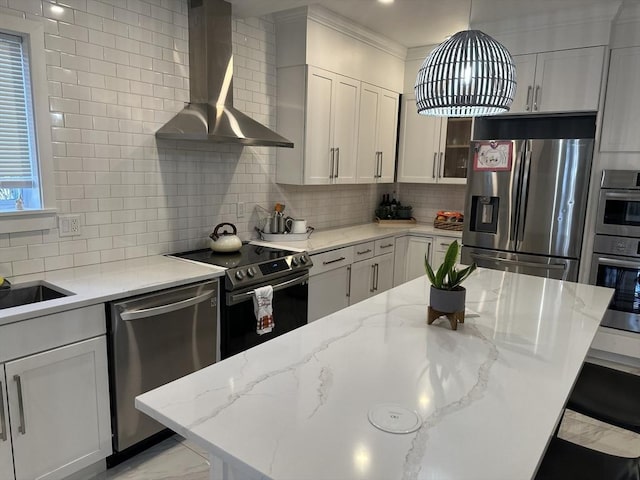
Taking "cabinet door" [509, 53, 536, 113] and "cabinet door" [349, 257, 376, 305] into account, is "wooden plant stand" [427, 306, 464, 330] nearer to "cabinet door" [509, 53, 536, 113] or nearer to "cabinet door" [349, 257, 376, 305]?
"cabinet door" [349, 257, 376, 305]

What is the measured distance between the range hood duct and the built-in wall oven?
2549mm

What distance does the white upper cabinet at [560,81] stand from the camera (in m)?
3.42

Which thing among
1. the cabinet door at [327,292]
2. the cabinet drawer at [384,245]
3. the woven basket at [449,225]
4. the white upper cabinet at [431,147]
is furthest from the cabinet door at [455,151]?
the cabinet door at [327,292]

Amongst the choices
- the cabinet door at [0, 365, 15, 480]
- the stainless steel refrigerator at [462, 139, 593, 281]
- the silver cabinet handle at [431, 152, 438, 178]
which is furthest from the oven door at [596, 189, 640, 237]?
the cabinet door at [0, 365, 15, 480]

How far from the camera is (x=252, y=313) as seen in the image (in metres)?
2.82

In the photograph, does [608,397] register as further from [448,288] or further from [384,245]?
[384,245]

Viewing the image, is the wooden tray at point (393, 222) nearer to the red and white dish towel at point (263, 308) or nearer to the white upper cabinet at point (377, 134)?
the white upper cabinet at point (377, 134)

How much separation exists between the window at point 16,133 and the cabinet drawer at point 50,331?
2.54ft

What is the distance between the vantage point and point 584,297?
222cm

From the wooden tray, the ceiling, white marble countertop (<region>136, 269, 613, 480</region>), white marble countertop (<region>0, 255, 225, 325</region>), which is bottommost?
white marble countertop (<region>136, 269, 613, 480</region>)

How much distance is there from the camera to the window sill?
222 centimetres

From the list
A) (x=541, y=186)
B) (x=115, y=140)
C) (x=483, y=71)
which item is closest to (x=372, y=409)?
(x=483, y=71)

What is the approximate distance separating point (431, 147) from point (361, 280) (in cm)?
174

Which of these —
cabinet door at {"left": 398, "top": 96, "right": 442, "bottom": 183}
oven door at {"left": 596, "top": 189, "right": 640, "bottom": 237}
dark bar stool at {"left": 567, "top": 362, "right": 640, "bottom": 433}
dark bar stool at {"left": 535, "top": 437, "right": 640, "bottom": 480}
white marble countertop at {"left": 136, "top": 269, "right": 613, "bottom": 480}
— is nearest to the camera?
white marble countertop at {"left": 136, "top": 269, "right": 613, "bottom": 480}
